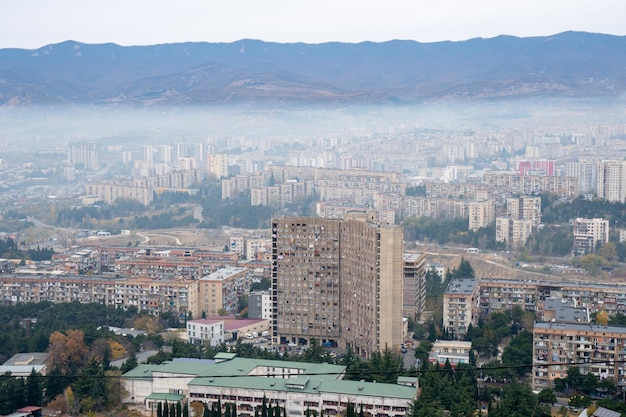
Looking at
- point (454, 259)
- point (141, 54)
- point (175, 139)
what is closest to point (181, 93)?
point (175, 139)

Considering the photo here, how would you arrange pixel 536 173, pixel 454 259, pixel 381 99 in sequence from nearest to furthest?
pixel 454 259 → pixel 536 173 → pixel 381 99

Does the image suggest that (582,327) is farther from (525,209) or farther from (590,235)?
(525,209)

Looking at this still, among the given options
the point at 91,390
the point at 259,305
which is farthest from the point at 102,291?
the point at 91,390

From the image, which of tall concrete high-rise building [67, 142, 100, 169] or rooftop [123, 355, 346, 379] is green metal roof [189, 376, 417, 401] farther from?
tall concrete high-rise building [67, 142, 100, 169]

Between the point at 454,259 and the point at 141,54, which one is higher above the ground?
the point at 141,54

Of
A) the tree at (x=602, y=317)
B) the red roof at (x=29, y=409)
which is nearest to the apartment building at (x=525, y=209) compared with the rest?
the tree at (x=602, y=317)

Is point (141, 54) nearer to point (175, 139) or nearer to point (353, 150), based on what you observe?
point (175, 139)

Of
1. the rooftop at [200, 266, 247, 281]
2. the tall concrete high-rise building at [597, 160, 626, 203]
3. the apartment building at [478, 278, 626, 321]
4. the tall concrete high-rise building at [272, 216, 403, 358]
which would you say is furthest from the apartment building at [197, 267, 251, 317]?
the tall concrete high-rise building at [597, 160, 626, 203]
